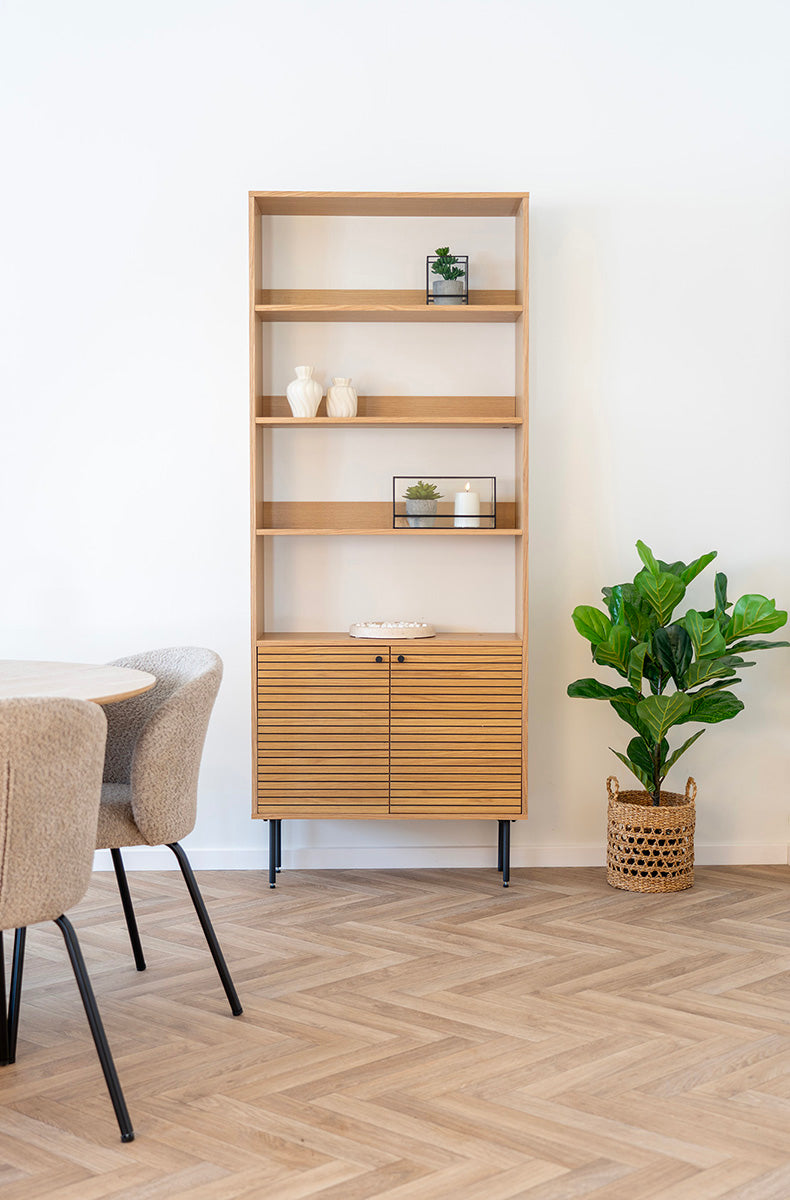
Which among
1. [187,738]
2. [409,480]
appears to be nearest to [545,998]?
[187,738]

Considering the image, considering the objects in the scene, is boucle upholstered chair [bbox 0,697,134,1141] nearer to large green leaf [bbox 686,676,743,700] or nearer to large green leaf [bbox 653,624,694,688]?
large green leaf [bbox 653,624,694,688]

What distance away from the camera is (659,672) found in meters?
3.85

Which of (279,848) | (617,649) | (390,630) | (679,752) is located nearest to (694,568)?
(617,649)

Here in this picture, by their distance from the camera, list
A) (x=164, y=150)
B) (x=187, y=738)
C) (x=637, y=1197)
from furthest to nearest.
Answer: (x=164, y=150)
(x=187, y=738)
(x=637, y=1197)

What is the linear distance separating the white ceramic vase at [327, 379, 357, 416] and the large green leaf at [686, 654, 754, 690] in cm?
140

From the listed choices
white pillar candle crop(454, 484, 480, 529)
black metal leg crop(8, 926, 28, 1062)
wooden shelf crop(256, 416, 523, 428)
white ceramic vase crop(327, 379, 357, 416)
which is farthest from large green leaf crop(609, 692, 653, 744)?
black metal leg crop(8, 926, 28, 1062)

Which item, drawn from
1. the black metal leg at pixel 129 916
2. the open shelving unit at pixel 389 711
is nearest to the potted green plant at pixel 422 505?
the open shelving unit at pixel 389 711

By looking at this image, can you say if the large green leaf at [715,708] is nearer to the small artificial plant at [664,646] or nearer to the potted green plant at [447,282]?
the small artificial plant at [664,646]

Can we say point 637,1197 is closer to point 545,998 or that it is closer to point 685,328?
point 545,998

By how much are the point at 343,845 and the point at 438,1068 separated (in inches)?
68.4

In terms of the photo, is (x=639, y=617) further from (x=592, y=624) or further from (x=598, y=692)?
(x=598, y=692)

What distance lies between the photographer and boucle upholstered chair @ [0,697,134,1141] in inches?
77.8

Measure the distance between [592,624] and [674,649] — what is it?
0.89 feet

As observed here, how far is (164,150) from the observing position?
4082 millimetres
